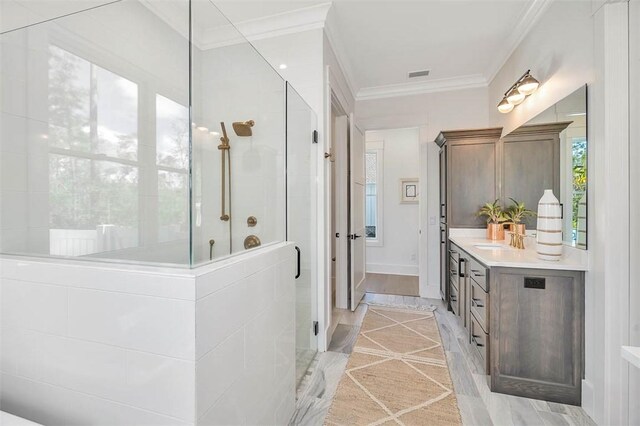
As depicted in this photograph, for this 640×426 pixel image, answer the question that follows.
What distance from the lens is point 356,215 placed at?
3.54m

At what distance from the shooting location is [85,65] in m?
1.62

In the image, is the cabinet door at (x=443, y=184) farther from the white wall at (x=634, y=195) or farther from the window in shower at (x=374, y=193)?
the white wall at (x=634, y=195)

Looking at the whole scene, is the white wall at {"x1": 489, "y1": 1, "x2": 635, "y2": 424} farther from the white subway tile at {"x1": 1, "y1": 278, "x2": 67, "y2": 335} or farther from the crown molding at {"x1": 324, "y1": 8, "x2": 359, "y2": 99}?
the white subway tile at {"x1": 1, "y1": 278, "x2": 67, "y2": 335}

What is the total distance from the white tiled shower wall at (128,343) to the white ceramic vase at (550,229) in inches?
76.7

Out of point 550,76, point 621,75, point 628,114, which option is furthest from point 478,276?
point 550,76

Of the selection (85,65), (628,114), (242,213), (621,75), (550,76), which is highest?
(550,76)

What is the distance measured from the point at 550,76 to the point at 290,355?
272cm

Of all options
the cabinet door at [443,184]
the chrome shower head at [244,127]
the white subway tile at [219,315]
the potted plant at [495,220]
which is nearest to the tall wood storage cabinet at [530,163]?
the potted plant at [495,220]

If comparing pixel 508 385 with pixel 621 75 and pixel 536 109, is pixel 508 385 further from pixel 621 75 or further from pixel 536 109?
pixel 536 109

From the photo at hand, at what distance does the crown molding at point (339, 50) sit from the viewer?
8.19 feet

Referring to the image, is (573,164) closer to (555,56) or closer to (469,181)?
(555,56)

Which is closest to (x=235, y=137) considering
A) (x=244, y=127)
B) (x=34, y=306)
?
(x=244, y=127)

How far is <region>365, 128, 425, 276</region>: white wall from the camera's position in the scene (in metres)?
5.27

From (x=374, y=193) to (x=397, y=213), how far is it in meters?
0.57
